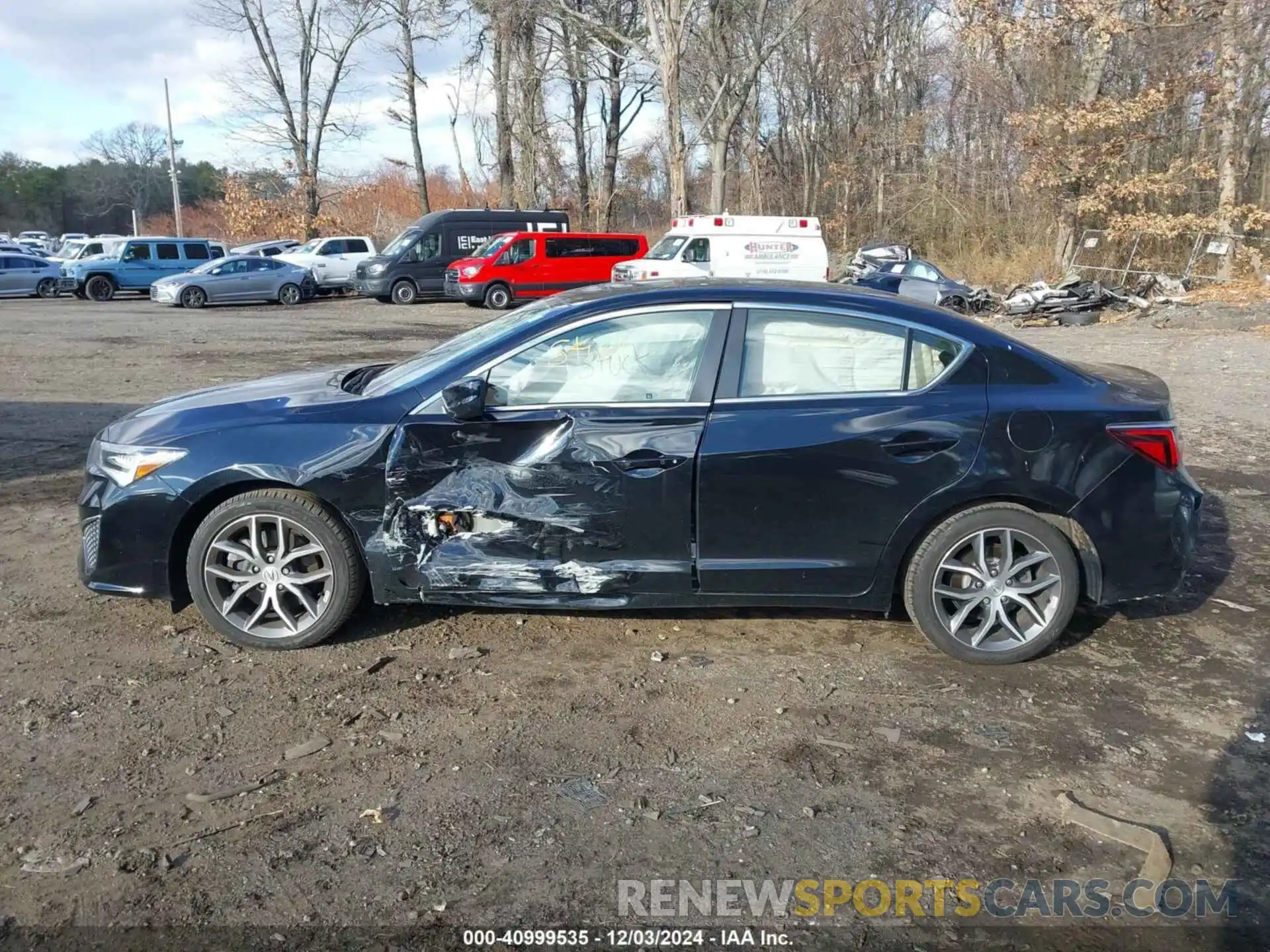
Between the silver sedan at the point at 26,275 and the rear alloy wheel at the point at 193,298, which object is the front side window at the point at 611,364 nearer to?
the rear alloy wheel at the point at 193,298

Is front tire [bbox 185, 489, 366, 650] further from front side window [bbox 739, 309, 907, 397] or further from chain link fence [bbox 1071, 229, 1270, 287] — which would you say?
chain link fence [bbox 1071, 229, 1270, 287]

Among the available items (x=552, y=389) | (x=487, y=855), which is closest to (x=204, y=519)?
(x=552, y=389)

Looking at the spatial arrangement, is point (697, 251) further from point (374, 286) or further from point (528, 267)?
point (374, 286)

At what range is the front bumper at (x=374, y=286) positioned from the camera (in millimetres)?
28328

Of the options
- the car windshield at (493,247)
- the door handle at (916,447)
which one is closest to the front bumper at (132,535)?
the door handle at (916,447)

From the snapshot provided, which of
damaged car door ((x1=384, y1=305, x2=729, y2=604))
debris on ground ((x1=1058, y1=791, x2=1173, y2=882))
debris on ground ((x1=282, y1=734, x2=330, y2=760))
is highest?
damaged car door ((x1=384, y1=305, x2=729, y2=604))

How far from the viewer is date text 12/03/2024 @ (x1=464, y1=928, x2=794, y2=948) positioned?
272 centimetres

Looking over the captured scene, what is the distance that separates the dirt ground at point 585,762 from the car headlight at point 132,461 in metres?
0.76

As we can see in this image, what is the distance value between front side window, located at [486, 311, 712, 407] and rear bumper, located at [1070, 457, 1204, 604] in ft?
5.86

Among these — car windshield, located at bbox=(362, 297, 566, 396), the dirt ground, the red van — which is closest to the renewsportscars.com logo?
the dirt ground

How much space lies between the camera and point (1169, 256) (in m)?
28.0

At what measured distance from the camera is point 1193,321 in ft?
65.7

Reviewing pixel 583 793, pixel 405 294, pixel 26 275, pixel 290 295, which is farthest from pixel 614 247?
pixel 583 793

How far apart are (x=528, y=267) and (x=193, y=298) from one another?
903cm
